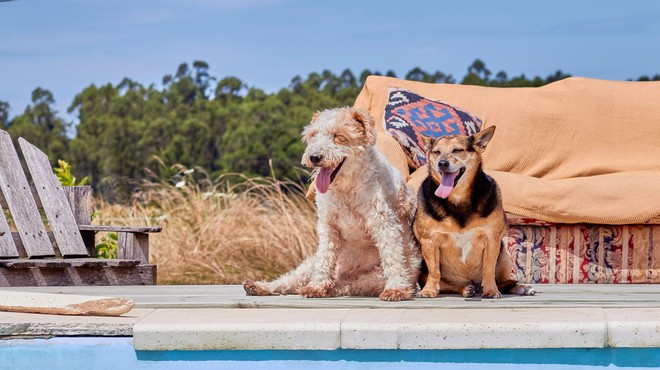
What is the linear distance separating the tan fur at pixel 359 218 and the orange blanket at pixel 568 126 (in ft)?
4.23

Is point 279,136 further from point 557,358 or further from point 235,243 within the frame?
point 557,358

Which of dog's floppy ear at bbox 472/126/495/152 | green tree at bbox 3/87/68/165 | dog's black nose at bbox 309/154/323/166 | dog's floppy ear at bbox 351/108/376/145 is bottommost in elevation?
green tree at bbox 3/87/68/165

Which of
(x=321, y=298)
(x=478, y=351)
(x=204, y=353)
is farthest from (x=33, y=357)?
(x=478, y=351)

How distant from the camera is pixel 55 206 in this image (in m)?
5.28

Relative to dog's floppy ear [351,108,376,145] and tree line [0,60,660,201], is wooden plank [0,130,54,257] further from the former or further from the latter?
tree line [0,60,660,201]

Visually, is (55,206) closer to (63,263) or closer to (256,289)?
(63,263)

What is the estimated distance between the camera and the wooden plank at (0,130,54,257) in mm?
5168

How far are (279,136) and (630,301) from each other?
1586cm

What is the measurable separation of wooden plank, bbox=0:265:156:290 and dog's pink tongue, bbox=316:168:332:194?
167 cm

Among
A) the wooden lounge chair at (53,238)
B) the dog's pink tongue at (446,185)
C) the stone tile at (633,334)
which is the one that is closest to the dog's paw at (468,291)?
the dog's pink tongue at (446,185)

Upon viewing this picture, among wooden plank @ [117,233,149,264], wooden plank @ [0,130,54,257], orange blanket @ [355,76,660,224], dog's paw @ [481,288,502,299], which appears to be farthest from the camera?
orange blanket @ [355,76,660,224]

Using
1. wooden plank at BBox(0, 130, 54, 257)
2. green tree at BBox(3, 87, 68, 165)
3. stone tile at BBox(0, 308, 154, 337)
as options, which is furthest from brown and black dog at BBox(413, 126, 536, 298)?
green tree at BBox(3, 87, 68, 165)

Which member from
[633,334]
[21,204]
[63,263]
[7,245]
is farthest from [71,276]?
[633,334]

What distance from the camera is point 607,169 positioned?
5605mm
